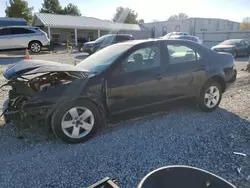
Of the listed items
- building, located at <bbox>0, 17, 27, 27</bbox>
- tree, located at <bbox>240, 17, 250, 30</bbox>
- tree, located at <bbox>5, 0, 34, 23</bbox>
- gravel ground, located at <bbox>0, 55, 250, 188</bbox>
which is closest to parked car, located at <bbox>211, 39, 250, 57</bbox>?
gravel ground, located at <bbox>0, 55, 250, 188</bbox>

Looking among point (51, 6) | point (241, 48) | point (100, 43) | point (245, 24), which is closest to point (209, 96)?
point (100, 43)

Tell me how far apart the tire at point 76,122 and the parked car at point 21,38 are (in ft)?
47.7

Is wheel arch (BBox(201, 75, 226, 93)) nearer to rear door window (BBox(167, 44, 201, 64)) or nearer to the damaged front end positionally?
rear door window (BBox(167, 44, 201, 64))

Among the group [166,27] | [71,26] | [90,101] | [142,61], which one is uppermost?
[166,27]

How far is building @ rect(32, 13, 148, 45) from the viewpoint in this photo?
27.1 meters

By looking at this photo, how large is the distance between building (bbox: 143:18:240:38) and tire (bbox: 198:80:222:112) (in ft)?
103

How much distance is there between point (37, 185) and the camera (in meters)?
2.44

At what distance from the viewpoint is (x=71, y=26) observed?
2784 cm

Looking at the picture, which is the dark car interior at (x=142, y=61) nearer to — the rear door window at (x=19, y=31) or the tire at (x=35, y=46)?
the rear door window at (x=19, y=31)

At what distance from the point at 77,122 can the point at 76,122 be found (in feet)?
0.05

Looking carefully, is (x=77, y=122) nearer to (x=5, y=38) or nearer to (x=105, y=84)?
(x=105, y=84)

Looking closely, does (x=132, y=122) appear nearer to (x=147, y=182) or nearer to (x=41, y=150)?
(x=41, y=150)

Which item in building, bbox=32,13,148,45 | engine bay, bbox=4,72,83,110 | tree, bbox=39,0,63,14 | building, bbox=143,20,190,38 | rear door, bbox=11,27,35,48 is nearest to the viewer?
engine bay, bbox=4,72,83,110

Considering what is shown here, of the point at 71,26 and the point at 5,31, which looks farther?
the point at 71,26
